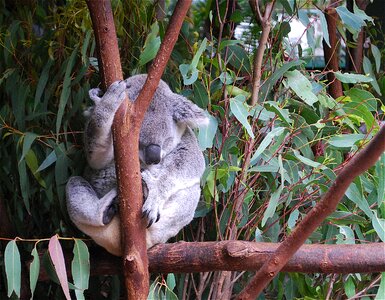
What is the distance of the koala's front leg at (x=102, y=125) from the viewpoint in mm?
1771

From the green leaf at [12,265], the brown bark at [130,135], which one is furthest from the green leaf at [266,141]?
the green leaf at [12,265]

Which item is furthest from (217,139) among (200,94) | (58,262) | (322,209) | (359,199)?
(322,209)

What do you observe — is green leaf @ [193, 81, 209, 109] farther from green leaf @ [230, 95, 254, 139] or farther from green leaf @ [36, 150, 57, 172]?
green leaf @ [36, 150, 57, 172]

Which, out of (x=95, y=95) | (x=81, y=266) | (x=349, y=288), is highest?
(x=95, y=95)

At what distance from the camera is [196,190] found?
217 centimetres

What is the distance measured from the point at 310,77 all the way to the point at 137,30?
0.71m

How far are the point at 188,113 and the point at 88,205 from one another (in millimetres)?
442

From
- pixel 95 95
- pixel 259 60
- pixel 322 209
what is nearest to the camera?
pixel 322 209

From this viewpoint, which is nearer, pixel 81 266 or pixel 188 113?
pixel 81 266

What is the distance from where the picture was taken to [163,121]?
7.03 feet

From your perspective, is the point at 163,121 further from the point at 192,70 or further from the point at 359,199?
the point at 359,199

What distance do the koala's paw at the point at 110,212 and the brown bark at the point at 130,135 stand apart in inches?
7.9

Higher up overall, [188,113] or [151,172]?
[188,113]

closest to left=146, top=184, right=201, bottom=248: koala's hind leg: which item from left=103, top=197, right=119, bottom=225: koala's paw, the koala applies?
the koala
